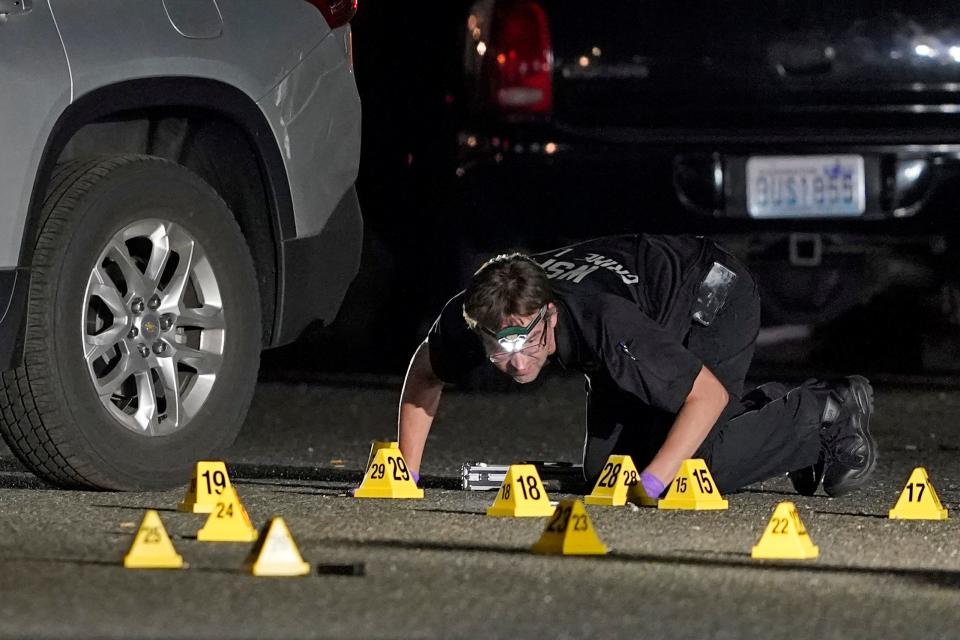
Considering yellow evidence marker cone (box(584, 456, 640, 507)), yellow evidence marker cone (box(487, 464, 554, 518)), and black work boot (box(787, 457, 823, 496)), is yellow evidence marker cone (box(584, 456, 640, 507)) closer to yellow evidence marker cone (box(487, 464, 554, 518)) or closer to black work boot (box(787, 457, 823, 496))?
yellow evidence marker cone (box(487, 464, 554, 518))

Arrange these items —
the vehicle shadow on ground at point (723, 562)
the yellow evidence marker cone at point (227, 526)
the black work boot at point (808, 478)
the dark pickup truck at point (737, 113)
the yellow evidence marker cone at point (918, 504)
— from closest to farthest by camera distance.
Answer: the vehicle shadow on ground at point (723, 562) → the yellow evidence marker cone at point (227, 526) → the yellow evidence marker cone at point (918, 504) → the black work boot at point (808, 478) → the dark pickup truck at point (737, 113)

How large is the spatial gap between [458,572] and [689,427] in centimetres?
129

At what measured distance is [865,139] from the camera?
8.30 metres

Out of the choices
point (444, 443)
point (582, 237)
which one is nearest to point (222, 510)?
point (444, 443)

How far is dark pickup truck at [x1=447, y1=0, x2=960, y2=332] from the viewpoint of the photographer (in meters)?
8.28

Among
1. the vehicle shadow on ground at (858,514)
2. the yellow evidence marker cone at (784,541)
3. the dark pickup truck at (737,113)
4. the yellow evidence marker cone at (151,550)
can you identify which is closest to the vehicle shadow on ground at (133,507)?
the yellow evidence marker cone at (151,550)

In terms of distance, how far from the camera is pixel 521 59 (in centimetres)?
832

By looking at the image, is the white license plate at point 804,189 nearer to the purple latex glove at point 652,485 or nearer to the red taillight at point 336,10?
the red taillight at point 336,10

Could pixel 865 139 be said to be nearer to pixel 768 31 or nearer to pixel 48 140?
pixel 768 31

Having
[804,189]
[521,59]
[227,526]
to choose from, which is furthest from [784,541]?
[521,59]

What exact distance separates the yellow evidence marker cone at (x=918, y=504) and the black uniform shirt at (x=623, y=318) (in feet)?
1.96

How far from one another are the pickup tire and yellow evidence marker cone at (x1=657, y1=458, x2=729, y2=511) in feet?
4.12

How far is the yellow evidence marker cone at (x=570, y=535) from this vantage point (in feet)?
17.3

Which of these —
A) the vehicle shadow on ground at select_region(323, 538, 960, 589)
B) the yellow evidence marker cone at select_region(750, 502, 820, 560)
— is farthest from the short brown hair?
the yellow evidence marker cone at select_region(750, 502, 820, 560)
